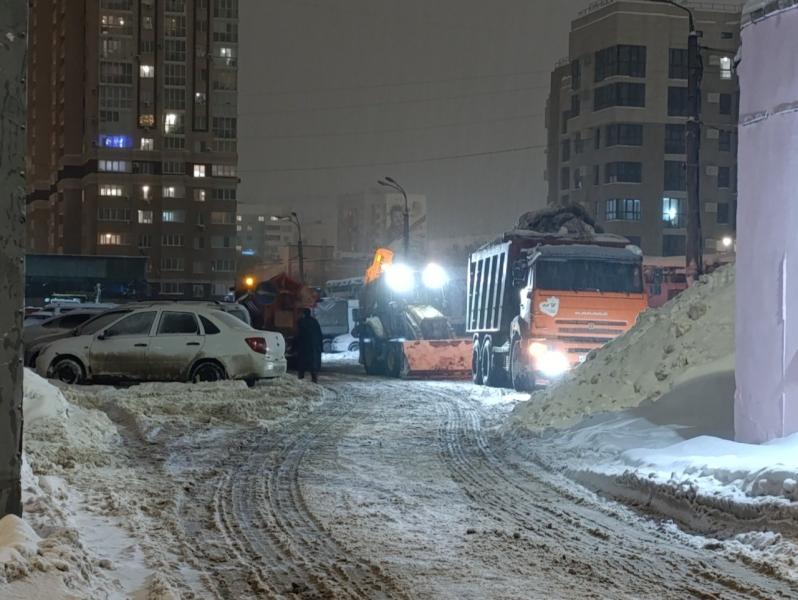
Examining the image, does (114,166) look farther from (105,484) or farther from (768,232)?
(768,232)

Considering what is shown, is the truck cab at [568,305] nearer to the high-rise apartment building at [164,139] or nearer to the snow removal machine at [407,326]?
the snow removal machine at [407,326]

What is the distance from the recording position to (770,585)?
6512 mm

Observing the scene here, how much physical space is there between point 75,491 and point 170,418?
669 cm

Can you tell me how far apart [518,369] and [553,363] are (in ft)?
3.21

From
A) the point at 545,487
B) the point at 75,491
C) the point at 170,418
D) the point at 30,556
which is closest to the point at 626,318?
the point at 170,418

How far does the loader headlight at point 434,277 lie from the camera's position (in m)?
32.0

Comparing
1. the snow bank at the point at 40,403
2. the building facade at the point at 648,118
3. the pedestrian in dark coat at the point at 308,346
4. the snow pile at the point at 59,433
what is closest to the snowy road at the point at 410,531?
the snow pile at the point at 59,433

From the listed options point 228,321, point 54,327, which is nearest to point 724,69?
point 54,327

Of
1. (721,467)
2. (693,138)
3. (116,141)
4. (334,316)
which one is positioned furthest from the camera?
(116,141)

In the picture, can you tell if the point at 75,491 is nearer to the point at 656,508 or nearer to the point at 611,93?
the point at 656,508

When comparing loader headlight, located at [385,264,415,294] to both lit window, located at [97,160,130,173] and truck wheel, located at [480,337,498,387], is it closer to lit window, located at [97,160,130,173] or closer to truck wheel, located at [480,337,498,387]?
truck wheel, located at [480,337,498,387]

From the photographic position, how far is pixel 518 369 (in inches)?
870

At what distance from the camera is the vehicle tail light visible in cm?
2052

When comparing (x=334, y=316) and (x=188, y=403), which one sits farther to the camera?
(x=334, y=316)
